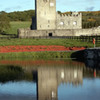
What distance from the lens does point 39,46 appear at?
4853 centimetres

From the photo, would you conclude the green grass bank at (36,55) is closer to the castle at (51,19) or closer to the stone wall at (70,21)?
the castle at (51,19)

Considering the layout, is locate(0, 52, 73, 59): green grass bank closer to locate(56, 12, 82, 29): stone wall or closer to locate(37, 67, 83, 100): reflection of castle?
locate(37, 67, 83, 100): reflection of castle

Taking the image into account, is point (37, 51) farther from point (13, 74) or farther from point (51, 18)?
point (51, 18)

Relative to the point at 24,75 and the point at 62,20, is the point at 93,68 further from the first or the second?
the point at 62,20

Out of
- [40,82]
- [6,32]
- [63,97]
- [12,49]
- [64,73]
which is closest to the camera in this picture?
[63,97]

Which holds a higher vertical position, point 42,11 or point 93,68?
point 42,11

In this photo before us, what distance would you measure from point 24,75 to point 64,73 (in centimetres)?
382

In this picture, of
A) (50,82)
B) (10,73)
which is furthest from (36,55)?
(50,82)

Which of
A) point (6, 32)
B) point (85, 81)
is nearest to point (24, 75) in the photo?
point (85, 81)

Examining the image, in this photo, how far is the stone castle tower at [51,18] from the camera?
7369cm

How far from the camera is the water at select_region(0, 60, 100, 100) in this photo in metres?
20.4

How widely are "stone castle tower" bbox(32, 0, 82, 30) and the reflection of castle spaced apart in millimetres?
42223

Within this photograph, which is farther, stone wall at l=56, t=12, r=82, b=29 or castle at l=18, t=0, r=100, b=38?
stone wall at l=56, t=12, r=82, b=29

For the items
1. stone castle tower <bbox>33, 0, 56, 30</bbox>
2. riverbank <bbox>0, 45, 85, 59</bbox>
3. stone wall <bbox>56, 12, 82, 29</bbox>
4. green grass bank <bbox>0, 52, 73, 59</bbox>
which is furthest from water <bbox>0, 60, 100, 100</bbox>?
stone wall <bbox>56, 12, 82, 29</bbox>
